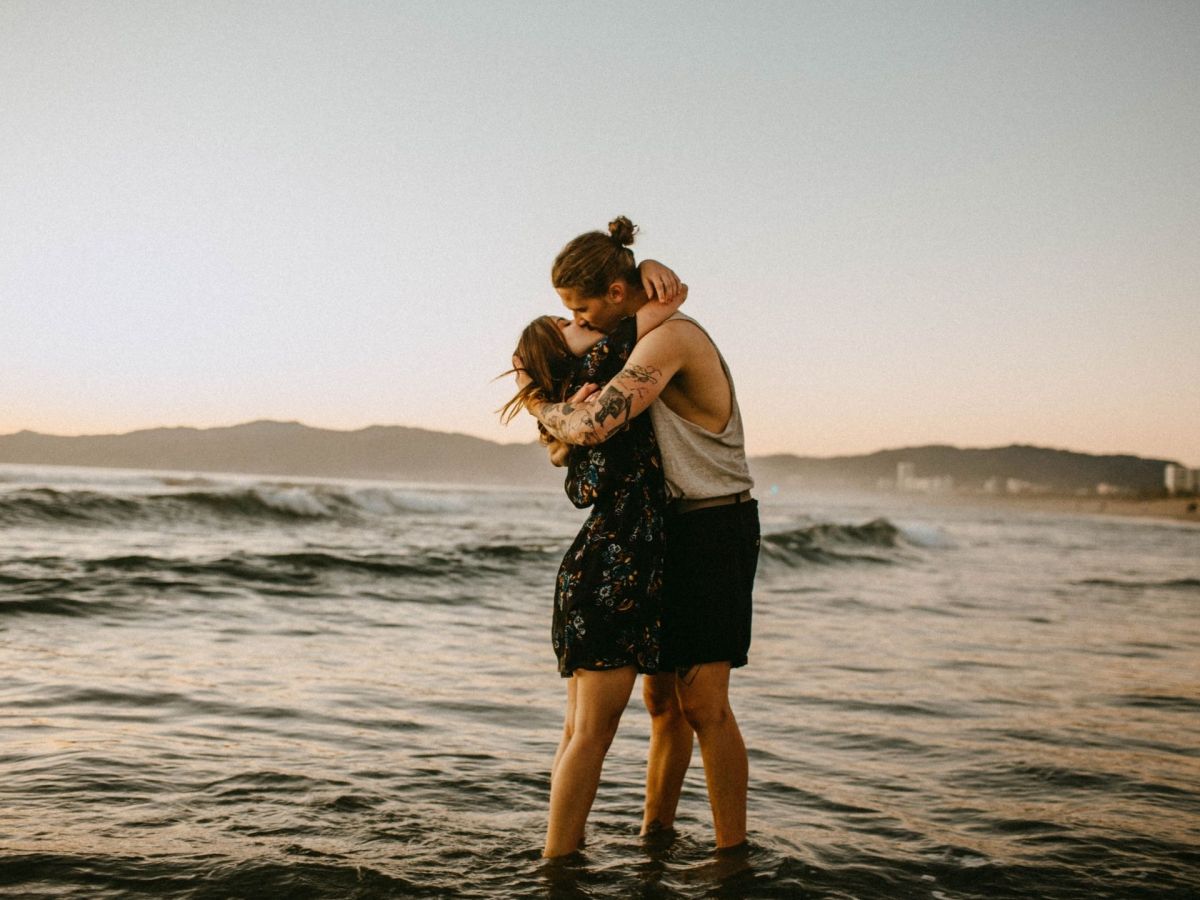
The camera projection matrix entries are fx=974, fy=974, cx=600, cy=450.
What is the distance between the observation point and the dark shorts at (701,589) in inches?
118

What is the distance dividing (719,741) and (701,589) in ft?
1.70

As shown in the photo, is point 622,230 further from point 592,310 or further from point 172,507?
point 172,507

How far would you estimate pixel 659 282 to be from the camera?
2.89 metres

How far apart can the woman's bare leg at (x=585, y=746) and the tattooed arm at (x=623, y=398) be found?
73 cm

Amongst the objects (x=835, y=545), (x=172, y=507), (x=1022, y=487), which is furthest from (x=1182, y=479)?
(x=172, y=507)

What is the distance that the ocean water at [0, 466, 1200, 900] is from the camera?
3.06 m

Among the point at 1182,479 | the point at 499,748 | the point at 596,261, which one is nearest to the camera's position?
the point at 596,261

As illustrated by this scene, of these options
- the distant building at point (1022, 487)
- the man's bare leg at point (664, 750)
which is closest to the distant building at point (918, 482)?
the distant building at point (1022, 487)

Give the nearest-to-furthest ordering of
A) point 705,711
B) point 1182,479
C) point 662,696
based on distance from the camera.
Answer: point 705,711, point 662,696, point 1182,479

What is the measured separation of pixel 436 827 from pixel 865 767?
214 centimetres

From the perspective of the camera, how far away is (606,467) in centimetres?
292

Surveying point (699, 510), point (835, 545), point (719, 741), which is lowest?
point (835, 545)

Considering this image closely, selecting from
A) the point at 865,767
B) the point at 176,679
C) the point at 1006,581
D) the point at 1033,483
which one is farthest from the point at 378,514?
the point at 1033,483

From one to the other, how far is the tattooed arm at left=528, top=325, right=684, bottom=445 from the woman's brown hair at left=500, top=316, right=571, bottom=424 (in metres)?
0.10
